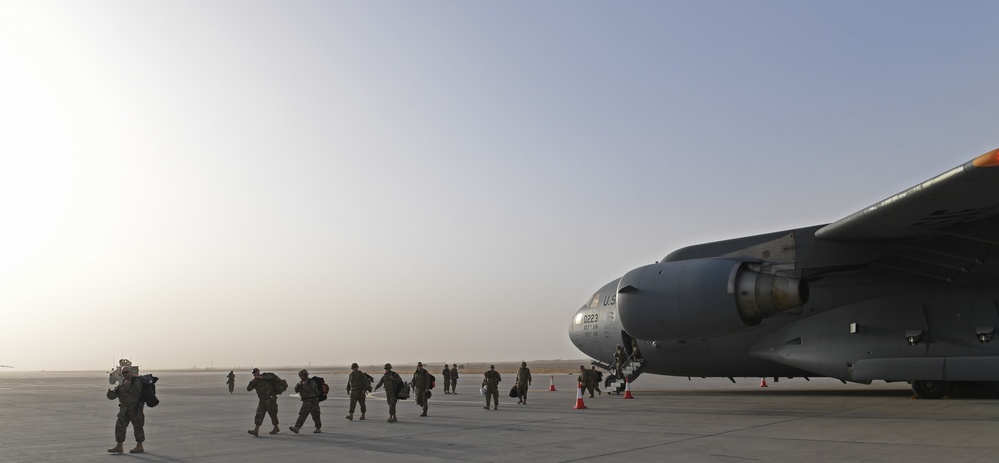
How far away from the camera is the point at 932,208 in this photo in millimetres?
11938

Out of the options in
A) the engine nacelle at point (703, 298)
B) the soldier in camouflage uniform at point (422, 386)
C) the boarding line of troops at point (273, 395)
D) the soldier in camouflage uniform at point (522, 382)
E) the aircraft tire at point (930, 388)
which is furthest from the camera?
the soldier in camouflage uniform at point (522, 382)

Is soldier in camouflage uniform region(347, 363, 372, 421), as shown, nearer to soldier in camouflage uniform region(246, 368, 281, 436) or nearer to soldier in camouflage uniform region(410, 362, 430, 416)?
soldier in camouflage uniform region(410, 362, 430, 416)

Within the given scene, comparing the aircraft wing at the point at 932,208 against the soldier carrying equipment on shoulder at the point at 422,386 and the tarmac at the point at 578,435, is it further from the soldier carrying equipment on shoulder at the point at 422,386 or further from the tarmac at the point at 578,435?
the soldier carrying equipment on shoulder at the point at 422,386

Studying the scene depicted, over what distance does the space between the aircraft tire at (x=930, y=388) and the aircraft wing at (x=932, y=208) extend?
14.6 ft

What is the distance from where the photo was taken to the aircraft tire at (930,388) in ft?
53.7

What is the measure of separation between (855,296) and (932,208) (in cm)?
Answer: 540

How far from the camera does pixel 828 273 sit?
16.4 meters

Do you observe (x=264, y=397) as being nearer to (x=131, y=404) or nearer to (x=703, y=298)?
(x=131, y=404)

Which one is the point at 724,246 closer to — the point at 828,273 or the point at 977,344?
the point at 828,273

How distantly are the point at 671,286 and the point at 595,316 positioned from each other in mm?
8449

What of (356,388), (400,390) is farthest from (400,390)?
(356,388)

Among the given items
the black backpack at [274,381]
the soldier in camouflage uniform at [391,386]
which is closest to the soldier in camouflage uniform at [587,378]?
the soldier in camouflage uniform at [391,386]

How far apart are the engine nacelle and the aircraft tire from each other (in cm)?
499

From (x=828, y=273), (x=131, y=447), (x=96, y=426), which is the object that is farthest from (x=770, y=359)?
(x=96, y=426)
